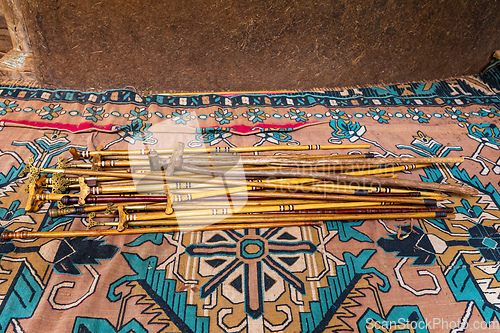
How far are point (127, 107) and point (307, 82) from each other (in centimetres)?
200

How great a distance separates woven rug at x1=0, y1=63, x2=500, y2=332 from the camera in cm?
161

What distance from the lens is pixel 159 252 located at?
1890mm

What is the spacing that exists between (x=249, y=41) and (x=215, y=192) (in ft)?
6.51

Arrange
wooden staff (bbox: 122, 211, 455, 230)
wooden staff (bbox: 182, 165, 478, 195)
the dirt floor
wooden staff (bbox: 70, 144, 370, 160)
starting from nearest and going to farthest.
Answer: wooden staff (bbox: 122, 211, 455, 230) < wooden staff (bbox: 182, 165, 478, 195) < wooden staff (bbox: 70, 144, 370, 160) < the dirt floor

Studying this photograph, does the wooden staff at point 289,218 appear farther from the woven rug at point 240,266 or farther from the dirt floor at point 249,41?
the dirt floor at point 249,41

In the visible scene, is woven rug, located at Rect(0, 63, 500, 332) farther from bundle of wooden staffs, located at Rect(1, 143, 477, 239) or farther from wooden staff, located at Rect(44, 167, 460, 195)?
wooden staff, located at Rect(44, 167, 460, 195)

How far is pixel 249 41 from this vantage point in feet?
10.8

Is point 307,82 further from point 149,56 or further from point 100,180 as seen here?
point 100,180

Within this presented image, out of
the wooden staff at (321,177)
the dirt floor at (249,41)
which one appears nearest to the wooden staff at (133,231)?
the wooden staff at (321,177)

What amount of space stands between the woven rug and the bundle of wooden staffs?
0.09m

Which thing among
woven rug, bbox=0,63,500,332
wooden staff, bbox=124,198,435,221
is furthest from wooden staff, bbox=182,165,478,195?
woven rug, bbox=0,63,500,332

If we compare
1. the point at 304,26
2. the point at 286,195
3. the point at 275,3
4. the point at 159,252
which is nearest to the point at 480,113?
the point at 304,26

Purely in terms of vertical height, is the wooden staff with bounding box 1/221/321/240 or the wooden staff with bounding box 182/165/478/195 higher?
the wooden staff with bounding box 182/165/478/195

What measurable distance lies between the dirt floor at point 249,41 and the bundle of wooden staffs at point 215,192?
4.84ft
